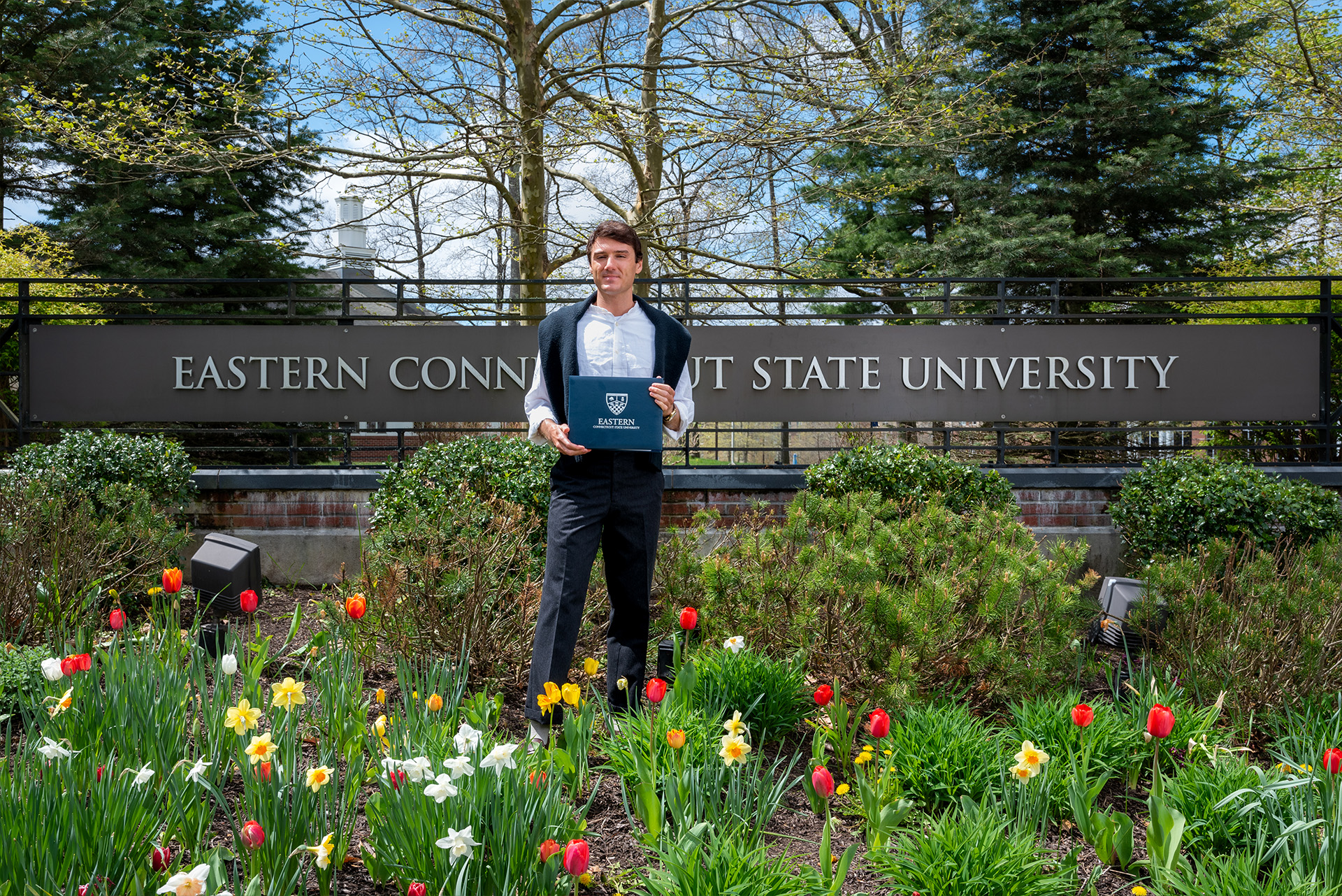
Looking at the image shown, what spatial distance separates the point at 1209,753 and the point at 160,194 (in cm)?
1571

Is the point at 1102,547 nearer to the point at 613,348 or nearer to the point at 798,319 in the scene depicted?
the point at 798,319

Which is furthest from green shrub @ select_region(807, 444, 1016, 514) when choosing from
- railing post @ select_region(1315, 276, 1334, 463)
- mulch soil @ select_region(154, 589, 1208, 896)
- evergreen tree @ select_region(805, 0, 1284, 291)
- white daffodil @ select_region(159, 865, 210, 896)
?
evergreen tree @ select_region(805, 0, 1284, 291)

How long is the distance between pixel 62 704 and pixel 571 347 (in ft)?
5.91

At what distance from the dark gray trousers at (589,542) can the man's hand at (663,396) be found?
7.8 inches

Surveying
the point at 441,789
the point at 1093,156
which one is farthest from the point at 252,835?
the point at 1093,156

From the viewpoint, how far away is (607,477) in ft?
10.2

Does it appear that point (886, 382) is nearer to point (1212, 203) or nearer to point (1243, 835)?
point (1243, 835)

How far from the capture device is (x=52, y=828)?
181 cm

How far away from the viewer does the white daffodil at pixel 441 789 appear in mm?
1801

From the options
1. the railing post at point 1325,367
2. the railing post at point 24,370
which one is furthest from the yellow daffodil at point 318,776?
the railing post at point 1325,367

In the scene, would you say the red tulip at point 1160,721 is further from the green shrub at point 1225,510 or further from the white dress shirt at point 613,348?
the green shrub at point 1225,510

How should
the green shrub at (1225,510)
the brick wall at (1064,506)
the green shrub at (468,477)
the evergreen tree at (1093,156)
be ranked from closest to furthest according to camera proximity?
the green shrub at (468,477) < the green shrub at (1225,510) < the brick wall at (1064,506) < the evergreen tree at (1093,156)

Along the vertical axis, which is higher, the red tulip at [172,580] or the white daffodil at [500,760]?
the red tulip at [172,580]

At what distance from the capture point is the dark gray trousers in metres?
3.09
